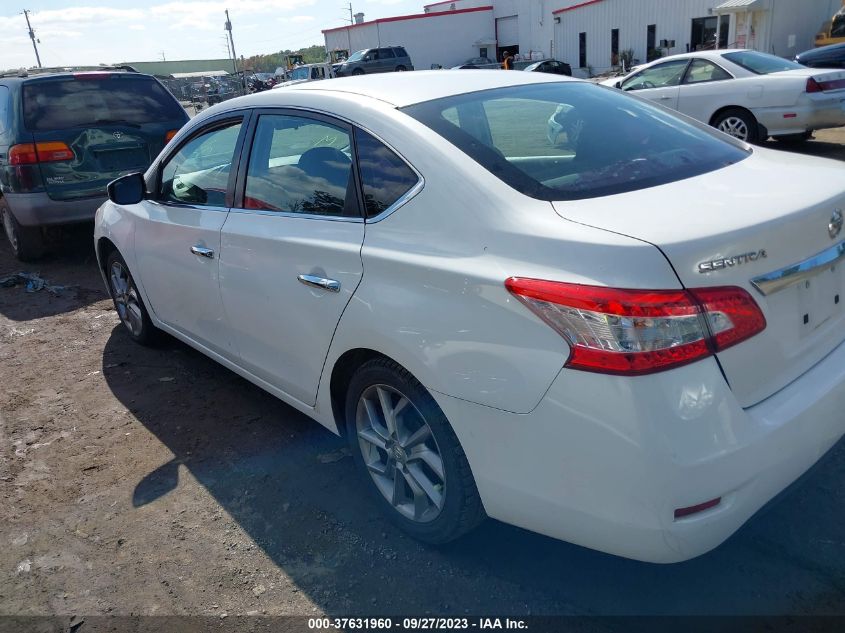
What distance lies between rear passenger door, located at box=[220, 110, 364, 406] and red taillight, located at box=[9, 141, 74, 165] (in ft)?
14.4

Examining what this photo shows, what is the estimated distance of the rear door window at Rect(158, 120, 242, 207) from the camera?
359 centimetres

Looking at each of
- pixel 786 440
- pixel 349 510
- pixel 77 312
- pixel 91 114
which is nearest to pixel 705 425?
pixel 786 440

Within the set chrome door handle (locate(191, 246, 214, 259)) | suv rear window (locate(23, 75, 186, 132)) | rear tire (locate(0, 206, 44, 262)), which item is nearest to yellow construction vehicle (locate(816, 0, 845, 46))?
suv rear window (locate(23, 75, 186, 132))

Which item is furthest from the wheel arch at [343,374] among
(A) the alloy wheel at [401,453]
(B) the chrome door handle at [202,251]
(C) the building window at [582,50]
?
(C) the building window at [582,50]

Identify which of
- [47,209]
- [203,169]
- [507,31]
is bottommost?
[47,209]

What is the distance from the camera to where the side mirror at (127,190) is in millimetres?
4176

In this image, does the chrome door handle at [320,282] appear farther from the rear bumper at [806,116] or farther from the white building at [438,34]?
the white building at [438,34]

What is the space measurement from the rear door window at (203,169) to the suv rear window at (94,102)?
11.6ft

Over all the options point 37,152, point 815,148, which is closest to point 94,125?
point 37,152

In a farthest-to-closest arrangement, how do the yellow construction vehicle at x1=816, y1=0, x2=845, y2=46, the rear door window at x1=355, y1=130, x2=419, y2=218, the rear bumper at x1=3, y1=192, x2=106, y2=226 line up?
the yellow construction vehicle at x1=816, y1=0, x2=845, y2=46, the rear bumper at x1=3, y1=192, x2=106, y2=226, the rear door window at x1=355, y1=130, x2=419, y2=218

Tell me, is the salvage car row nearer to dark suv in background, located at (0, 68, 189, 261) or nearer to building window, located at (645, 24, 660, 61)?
dark suv in background, located at (0, 68, 189, 261)

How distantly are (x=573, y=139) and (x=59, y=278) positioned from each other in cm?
616

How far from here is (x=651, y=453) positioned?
184 centimetres

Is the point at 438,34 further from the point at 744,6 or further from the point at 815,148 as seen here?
the point at 815,148
